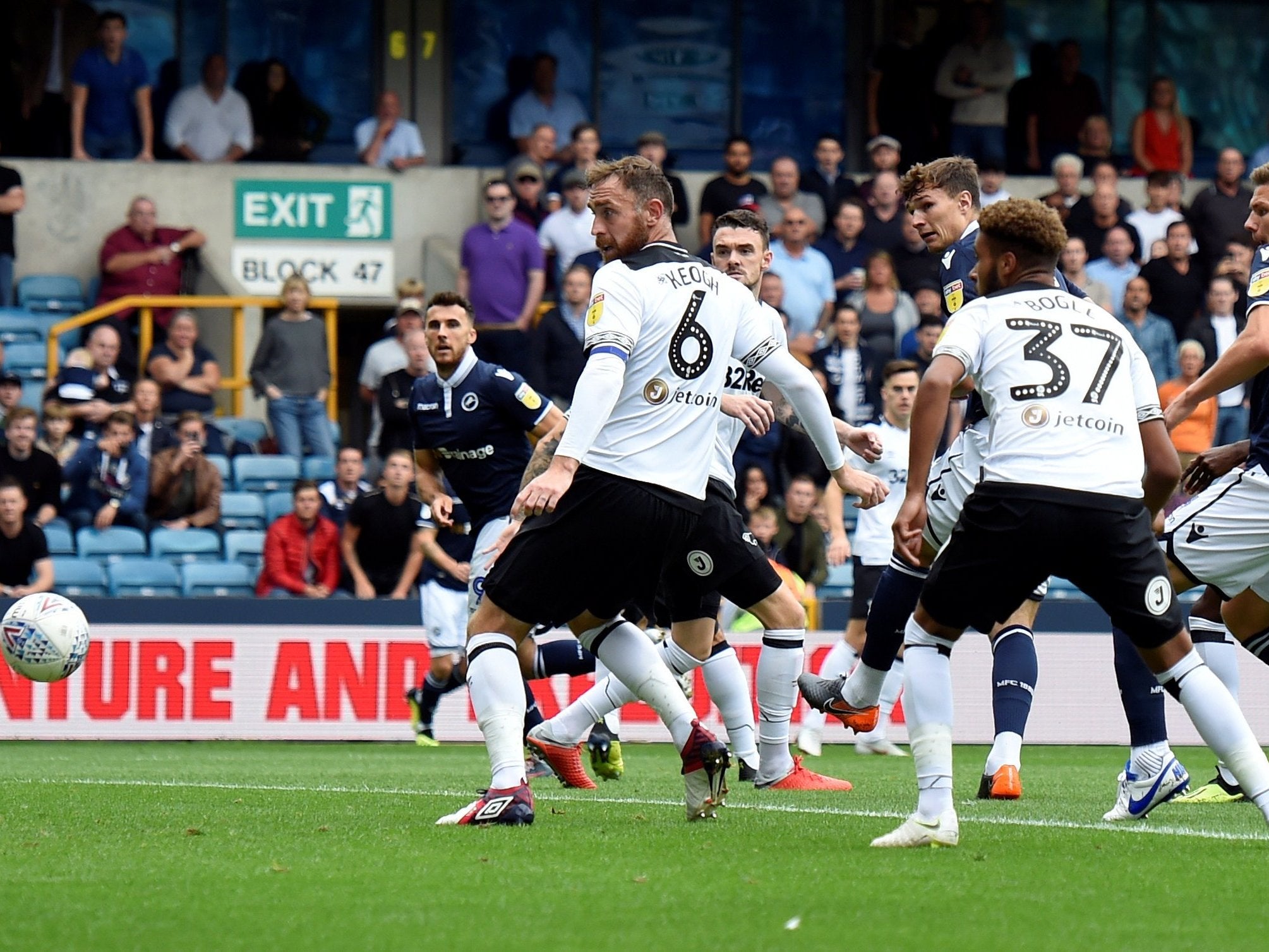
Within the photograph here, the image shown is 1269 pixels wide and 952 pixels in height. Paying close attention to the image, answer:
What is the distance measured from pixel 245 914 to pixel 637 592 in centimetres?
219

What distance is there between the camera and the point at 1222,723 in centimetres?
606

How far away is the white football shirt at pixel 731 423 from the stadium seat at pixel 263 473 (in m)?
8.01

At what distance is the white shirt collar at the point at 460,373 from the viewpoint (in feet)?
32.4

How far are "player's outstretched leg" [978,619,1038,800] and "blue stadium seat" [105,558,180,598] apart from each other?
347 inches

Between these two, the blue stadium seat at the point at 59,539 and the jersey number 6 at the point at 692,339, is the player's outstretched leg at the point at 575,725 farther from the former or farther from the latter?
the blue stadium seat at the point at 59,539

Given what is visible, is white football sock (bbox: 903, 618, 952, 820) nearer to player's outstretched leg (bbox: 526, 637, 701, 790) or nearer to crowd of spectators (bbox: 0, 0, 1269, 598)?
player's outstretched leg (bbox: 526, 637, 701, 790)

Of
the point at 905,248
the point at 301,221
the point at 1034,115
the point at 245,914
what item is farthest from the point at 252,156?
the point at 245,914

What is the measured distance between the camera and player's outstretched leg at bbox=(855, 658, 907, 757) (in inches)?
486

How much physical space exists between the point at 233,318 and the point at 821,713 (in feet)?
28.2

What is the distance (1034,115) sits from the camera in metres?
21.1

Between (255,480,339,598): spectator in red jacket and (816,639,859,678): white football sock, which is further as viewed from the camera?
(255,480,339,598): spectator in red jacket

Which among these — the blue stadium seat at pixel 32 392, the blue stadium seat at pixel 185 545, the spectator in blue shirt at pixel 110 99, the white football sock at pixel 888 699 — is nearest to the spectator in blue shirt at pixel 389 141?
the spectator in blue shirt at pixel 110 99

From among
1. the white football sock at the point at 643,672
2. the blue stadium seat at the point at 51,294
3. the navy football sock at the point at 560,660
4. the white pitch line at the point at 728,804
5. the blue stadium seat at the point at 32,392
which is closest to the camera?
the white pitch line at the point at 728,804

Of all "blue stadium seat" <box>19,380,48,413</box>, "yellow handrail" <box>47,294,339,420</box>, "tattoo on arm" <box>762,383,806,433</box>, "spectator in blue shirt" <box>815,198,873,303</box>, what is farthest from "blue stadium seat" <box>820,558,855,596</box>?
"blue stadium seat" <box>19,380,48,413</box>
